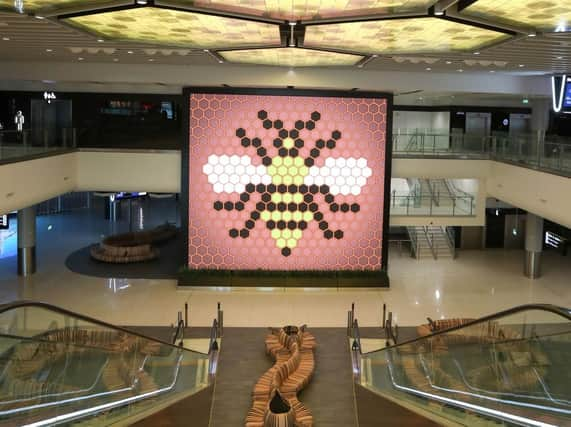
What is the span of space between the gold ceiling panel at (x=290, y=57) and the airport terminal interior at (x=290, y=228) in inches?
3.3

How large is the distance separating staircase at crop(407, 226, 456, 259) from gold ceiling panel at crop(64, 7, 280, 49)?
1308 centimetres

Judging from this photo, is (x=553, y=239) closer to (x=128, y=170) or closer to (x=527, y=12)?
(x=128, y=170)

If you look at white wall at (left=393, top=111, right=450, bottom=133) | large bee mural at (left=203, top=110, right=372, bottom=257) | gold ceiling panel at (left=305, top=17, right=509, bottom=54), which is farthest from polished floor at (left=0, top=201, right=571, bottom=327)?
white wall at (left=393, top=111, right=450, bottom=133)

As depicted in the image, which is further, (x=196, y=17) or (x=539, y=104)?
(x=539, y=104)

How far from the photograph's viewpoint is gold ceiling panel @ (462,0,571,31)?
267 inches

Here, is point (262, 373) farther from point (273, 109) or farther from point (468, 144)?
point (468, 144)

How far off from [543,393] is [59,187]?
12974mm

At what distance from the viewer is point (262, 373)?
11.6 m

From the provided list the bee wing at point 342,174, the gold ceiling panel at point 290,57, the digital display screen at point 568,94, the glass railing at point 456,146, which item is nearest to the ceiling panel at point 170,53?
the gold ceiling panel at point 290,57

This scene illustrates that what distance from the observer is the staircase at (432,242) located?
22.0m

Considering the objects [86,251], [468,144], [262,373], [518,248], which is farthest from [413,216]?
[86,251]

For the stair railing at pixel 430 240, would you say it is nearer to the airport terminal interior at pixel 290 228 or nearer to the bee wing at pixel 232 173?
the airport terminal interior at pixel 290 228

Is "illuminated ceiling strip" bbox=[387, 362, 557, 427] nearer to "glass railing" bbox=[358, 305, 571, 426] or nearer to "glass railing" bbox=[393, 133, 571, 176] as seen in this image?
"glass railing" bbox=[358, 305, 571, 426]

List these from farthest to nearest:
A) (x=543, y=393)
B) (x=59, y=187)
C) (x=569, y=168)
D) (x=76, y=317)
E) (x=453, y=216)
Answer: (x=453, y=216) → (x=59, y=187) → (x=569, y=168) → (x=76, y=317) → (x=543, y=393)
